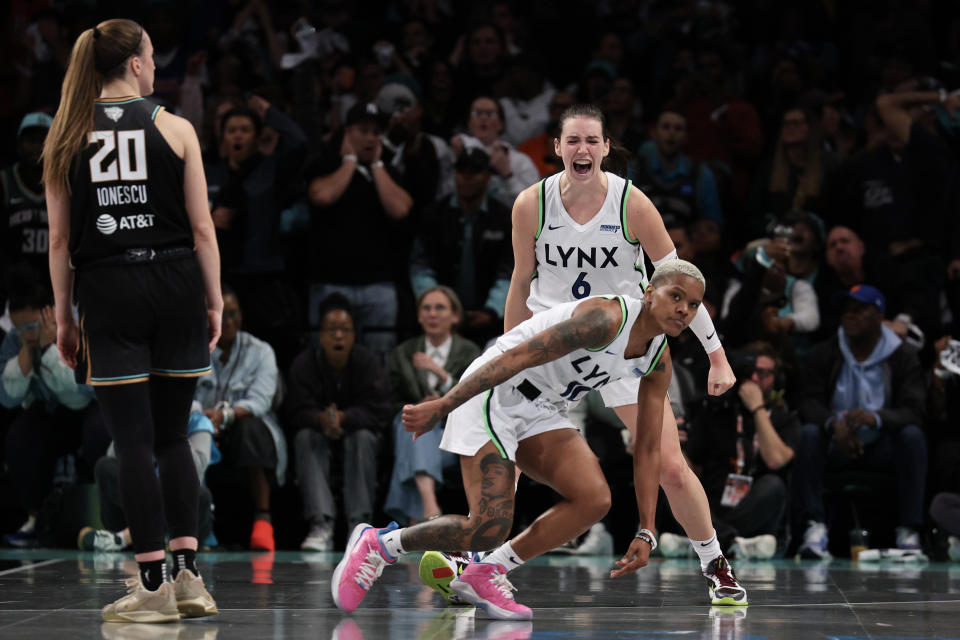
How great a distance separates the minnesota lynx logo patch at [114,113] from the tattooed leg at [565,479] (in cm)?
190

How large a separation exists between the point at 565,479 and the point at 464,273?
14.6ft

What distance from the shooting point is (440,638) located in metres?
4.34

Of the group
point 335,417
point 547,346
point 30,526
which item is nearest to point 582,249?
point 547,346

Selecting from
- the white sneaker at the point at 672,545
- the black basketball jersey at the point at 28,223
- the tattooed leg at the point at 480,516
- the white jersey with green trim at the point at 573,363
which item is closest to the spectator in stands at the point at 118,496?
the black basketball jersey at the point at 28,223

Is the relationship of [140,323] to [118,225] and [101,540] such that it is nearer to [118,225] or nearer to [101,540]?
[118,225]

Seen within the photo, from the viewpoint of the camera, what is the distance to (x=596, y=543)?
814 cm

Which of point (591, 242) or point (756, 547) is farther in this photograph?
point (756, 547)

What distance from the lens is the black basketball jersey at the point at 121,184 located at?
4586mm

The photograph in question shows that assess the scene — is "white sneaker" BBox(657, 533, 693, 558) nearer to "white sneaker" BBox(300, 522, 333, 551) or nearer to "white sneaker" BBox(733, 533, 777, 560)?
"white sneaker" BBox(733, 533, 777, 560)

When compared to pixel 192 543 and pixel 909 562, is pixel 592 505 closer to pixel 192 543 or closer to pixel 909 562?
pixel 192 543

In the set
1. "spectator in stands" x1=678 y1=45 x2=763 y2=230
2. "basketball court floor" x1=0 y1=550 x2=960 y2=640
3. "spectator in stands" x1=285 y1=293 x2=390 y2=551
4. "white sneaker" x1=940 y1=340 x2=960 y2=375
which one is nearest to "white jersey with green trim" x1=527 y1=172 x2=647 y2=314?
"basketball court floor" x1=0 y1=550 x2=960 y2=640

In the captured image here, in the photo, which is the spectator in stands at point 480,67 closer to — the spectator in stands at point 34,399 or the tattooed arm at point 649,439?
the spectator in stands at point 34,399

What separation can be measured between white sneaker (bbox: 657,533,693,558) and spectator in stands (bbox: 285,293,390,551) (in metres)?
1.84

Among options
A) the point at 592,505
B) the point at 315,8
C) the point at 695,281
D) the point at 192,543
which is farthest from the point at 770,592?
the point at 315,8
